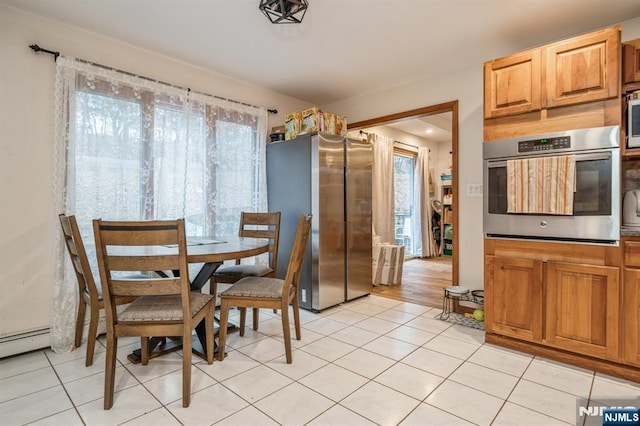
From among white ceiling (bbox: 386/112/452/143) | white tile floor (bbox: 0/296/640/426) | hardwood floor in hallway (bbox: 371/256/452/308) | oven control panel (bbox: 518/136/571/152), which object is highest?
white ceiling (bbox: 386/112/452/143)

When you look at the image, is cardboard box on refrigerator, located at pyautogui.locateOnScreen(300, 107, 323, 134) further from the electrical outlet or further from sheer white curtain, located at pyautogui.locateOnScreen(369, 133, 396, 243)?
sheer white curtain, located at pyautogui.locateOnScreen(369, 133, 396, 243)

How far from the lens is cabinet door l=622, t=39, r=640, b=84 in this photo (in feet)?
6.82

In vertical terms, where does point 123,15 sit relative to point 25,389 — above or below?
above

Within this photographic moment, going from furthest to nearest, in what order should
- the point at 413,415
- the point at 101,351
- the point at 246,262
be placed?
the point at 246,262 → the point at 101,351 → the point at 413,415

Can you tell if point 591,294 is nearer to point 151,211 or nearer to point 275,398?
point 275,398

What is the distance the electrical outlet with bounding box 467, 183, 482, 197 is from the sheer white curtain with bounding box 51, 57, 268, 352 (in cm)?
219

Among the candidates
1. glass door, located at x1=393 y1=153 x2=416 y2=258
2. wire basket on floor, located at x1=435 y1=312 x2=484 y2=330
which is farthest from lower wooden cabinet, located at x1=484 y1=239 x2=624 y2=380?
glass door, located at x1=393 y1=153 x2=416 y2=258

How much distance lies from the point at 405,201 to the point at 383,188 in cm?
137

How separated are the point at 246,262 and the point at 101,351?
1.54 metres

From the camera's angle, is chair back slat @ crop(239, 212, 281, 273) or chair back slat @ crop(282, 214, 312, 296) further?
chair back slat @ crop(239, 212, 281, 273)

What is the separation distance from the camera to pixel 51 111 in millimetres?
2428

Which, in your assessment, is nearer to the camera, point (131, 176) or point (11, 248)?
point (11, 248)

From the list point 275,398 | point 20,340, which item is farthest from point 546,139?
point 20,340

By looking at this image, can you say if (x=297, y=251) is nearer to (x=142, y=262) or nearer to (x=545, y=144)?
(x=142, y=262)
